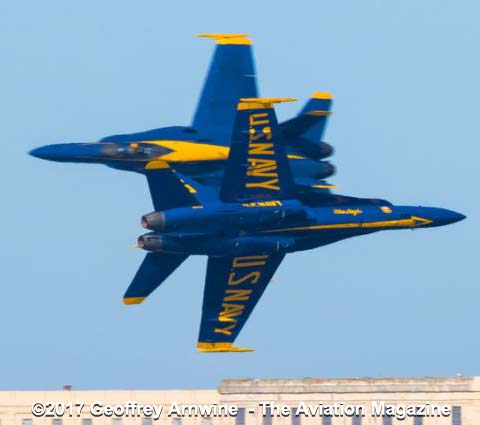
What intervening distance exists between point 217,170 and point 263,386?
93.1 feet

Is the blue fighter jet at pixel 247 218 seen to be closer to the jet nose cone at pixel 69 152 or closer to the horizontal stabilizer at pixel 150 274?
the horizontal stabilizer at pixel 150 274

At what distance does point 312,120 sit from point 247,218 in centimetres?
821

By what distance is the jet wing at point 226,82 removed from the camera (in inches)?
3787

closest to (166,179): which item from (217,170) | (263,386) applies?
(217,170)

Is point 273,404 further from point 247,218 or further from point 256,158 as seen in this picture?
point 256,158

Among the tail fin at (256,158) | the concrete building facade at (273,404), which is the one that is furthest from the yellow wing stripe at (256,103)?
the concrete building facade at (273,404)

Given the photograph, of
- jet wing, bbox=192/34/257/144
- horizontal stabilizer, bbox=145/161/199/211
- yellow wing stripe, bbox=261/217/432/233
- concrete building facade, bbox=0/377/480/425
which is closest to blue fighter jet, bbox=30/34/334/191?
A: jet wing, bbox=192/34/257/144

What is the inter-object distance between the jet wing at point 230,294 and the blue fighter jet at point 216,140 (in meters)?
3.97

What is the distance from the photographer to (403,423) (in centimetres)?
11444

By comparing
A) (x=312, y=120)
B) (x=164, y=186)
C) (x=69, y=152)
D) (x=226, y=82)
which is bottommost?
(x=164, y=186)

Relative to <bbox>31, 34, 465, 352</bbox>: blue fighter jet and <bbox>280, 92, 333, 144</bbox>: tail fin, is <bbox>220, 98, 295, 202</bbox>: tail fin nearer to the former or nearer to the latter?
<bbox>31, 34, 465, 352</bbox>: blue fighter jet

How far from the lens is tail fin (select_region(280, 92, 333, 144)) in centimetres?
9212

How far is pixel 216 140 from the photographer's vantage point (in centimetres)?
9244

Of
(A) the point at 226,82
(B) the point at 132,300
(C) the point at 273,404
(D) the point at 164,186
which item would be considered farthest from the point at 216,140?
(C) the point at 273,404
